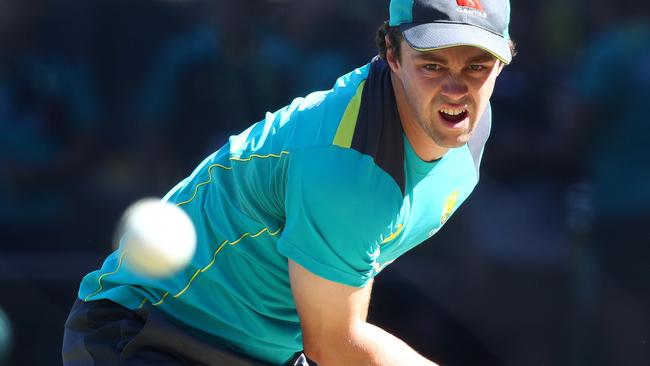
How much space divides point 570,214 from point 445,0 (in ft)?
7.56

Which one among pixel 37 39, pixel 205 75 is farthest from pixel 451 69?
pixel 37 39

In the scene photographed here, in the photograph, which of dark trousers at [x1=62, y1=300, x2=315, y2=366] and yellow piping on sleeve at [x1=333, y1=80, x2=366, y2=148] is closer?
yellow piping on sleeve at [x1=333, y1=80, x2=366, y2=148]

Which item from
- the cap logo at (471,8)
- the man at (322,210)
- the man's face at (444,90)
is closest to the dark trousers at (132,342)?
the man at (322,210)

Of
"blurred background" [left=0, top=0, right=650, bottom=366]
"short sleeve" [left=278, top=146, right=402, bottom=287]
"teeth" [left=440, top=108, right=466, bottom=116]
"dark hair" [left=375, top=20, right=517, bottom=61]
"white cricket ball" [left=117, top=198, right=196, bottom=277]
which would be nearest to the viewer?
"short sleeve" [left=278, top=146, right=402, bottom=287]

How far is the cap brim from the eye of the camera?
91.8 inches

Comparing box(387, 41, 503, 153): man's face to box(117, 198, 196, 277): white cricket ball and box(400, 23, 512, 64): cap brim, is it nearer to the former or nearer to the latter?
box(400, 23, 512, 64): cap brim

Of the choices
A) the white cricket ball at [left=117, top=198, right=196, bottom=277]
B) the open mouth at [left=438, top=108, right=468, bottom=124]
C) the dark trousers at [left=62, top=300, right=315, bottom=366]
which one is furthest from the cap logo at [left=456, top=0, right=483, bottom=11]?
the dark trousers at [left=62, top=300, right=315, bottom=366]

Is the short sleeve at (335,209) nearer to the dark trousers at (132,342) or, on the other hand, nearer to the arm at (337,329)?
the arm at (337,329)

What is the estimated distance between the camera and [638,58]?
445cm

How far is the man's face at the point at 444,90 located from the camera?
238cm

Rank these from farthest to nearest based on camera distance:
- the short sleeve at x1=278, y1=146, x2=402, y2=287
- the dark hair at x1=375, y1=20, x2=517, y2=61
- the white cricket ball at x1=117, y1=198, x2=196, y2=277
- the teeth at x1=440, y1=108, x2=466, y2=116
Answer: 1. the white cricket ball at x1=117, y1=198, x2=196, y2=277
2. the dark hair at x1=375, y1=20, x2=517, y2=61
3. the teeth at x1=440, y1=108, x2=466, y2=116
4. the short sleeve at x1=278, y1=146, x2=402, y2=287

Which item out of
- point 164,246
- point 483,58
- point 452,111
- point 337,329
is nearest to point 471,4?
point 483,58

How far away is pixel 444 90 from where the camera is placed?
7.80 ft

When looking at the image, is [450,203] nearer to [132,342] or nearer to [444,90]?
[444,90]
